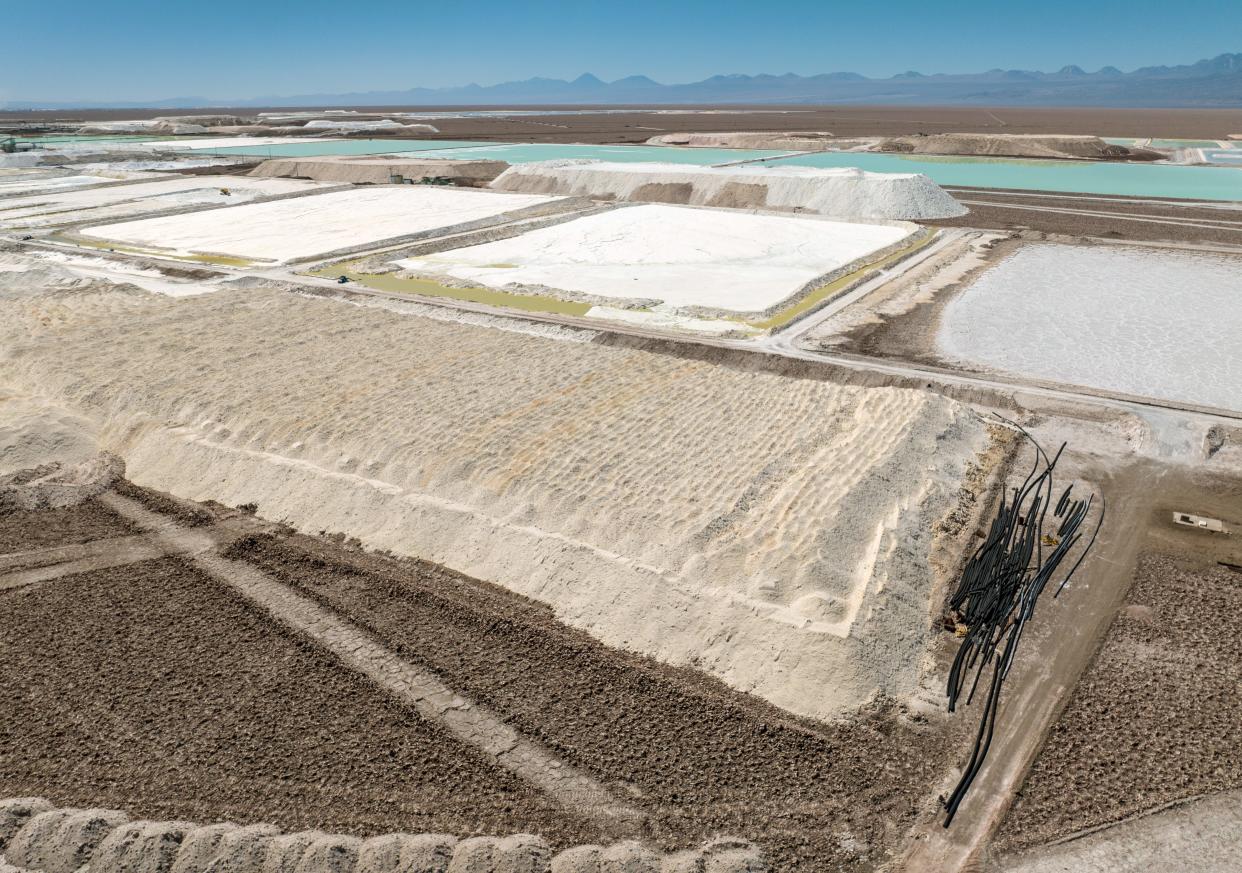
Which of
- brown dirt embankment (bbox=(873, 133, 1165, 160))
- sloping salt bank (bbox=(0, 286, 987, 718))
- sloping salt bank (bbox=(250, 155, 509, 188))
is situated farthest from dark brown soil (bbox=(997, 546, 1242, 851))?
brown dirt embankment (bbox=(873, 133, 1165, 160))

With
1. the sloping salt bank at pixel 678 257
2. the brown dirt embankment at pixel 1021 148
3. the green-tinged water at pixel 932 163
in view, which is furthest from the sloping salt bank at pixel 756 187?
the brown dirt embankment at pixel 1021 148

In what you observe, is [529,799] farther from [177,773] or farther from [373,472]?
[373,472]

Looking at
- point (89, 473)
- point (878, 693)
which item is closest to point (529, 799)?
point (878, 693)

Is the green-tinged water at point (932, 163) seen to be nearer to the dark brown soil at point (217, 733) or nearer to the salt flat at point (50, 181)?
the salt flat at point (50, 181)

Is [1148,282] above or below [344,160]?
below

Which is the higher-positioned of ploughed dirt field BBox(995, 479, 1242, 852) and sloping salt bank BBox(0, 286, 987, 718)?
sloping salt bank BBox(0, 286, 987, 718)

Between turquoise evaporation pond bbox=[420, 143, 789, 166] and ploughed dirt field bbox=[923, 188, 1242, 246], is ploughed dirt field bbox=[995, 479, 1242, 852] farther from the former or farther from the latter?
turquoise evaporation pond bbox=[420, 143, 789, 166]
